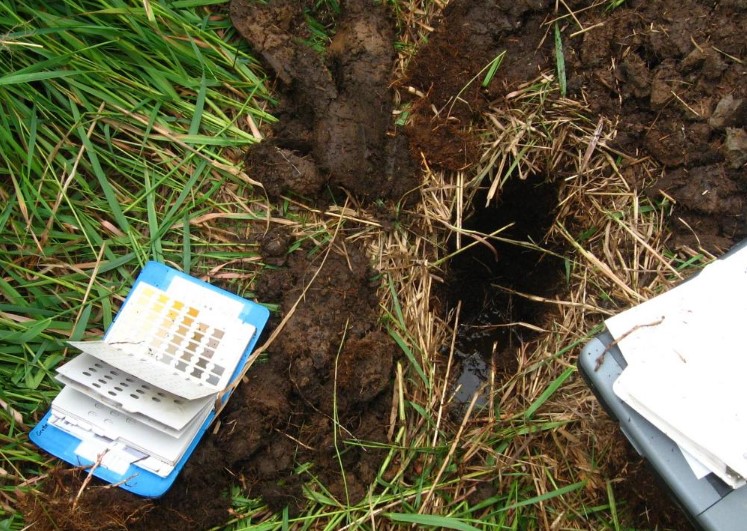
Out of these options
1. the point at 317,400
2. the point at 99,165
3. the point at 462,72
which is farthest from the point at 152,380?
the point at 462,72

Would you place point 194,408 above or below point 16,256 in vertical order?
below

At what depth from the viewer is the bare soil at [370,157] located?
72.0 inches

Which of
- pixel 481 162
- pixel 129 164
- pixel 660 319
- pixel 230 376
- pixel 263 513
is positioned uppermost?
pixel 129 164

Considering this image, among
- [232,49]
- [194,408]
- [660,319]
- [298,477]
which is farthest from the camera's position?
[232,49]

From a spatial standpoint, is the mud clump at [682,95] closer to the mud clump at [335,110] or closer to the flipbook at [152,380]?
the mud clump at [335,110]

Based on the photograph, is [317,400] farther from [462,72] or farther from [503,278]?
[462,72]

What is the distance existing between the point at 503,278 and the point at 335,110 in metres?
0.85

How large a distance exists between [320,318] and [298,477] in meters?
0.52

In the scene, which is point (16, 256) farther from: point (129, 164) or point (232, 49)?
point (232, 49)

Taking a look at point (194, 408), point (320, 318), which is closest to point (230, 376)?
point (194, 408)

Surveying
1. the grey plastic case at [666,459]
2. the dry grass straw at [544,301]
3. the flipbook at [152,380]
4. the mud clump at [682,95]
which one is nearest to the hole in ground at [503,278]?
the dry grass straw at [544,301]

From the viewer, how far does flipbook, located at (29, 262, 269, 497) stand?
1.76 meters

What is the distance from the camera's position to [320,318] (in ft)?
6.19

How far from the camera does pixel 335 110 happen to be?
1947mm
